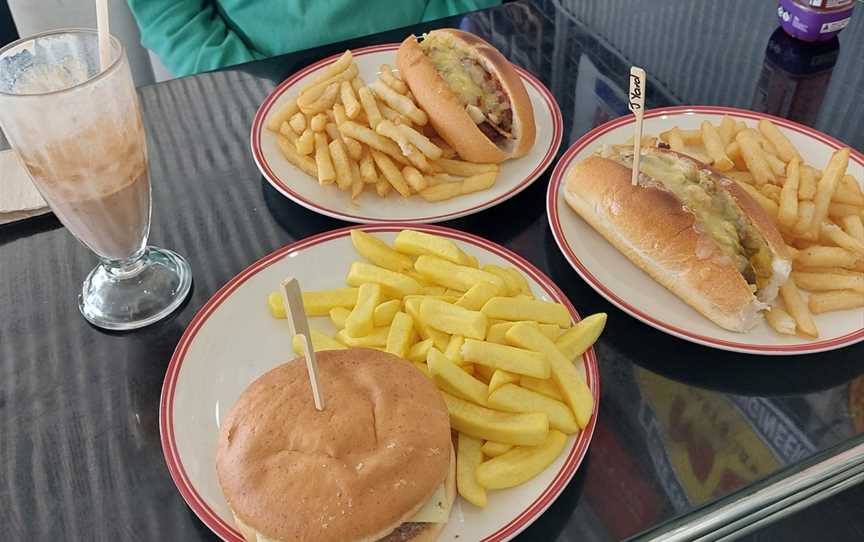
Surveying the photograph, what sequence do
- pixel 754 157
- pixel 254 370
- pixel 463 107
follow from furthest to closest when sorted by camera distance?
1. pixel 463 107
2. pixel 754 157
3. pixel 254 370

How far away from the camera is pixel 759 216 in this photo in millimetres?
1452

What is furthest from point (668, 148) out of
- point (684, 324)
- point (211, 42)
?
point (211, 42)

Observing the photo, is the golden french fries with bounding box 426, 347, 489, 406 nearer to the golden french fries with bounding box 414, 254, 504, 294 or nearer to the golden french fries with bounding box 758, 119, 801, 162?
the golden french fries with bounding box 414, 254, 504, 294

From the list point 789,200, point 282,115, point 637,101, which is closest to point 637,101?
point 637,101

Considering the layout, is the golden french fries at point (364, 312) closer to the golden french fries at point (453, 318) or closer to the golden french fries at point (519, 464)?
the golden french fries at point (453, 318)

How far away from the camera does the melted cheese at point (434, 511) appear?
3.29 feet

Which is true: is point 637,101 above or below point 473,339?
above

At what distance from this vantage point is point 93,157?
1274 millimetres

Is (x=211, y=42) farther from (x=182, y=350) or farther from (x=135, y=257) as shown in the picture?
(x=182, y=350)

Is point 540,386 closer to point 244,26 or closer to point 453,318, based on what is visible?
point 453,318

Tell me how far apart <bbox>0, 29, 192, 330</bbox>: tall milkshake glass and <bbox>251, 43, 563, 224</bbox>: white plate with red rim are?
0.31m

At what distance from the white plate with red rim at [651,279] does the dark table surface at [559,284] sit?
45mm

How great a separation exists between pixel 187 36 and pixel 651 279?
1619mm

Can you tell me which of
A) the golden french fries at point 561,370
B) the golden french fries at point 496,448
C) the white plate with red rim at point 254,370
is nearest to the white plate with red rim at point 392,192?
the white plate with red rim at point 254,370
